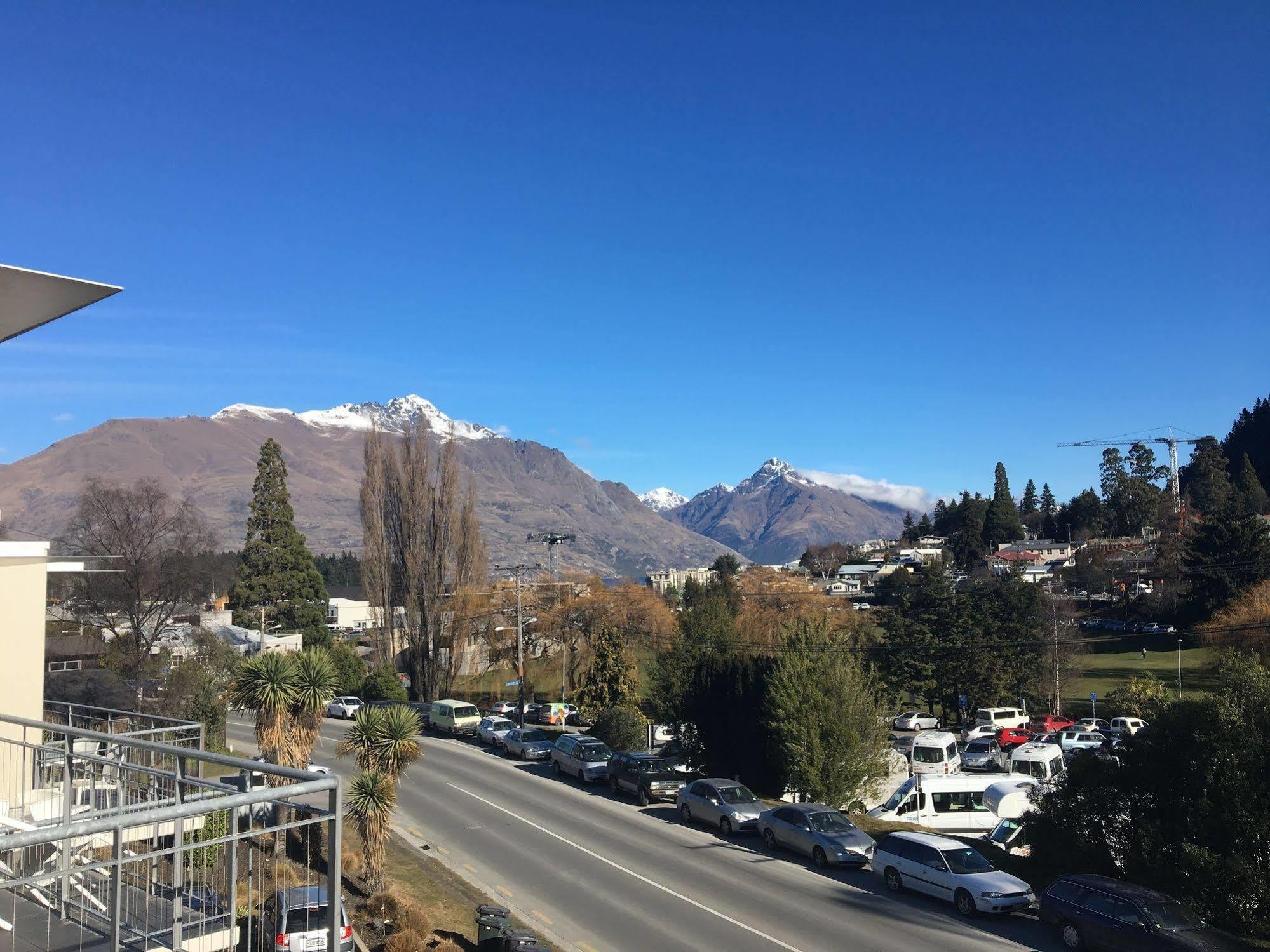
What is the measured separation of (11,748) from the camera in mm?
14070

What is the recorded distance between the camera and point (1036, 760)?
1405 inches

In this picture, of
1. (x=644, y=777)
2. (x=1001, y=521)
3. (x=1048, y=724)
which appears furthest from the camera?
(x=1001, y=521)

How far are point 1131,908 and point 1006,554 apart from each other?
129100 millimetres

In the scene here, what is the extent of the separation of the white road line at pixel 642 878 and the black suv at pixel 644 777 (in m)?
4.19

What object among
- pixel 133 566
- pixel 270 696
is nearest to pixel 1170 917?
pixel 270 696

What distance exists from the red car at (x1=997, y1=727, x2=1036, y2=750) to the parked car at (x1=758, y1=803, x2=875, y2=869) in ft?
81.1

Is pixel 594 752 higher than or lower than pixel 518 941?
lower

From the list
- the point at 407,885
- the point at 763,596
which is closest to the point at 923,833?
the point at 407,885

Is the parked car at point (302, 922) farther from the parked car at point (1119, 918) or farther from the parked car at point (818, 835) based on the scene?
the parked car at point (1119, 918)

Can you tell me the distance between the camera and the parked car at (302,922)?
10.3 metres

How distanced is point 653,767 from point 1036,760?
613 inches

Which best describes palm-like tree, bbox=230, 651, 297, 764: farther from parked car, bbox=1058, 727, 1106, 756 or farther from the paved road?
parked car, bbox=1058, 727, 1106, 756

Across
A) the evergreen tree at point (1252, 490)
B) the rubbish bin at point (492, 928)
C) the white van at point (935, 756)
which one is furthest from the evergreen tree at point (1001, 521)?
the rubbish bin at point (492, 928)

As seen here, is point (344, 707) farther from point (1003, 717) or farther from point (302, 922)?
point (302, 922)
